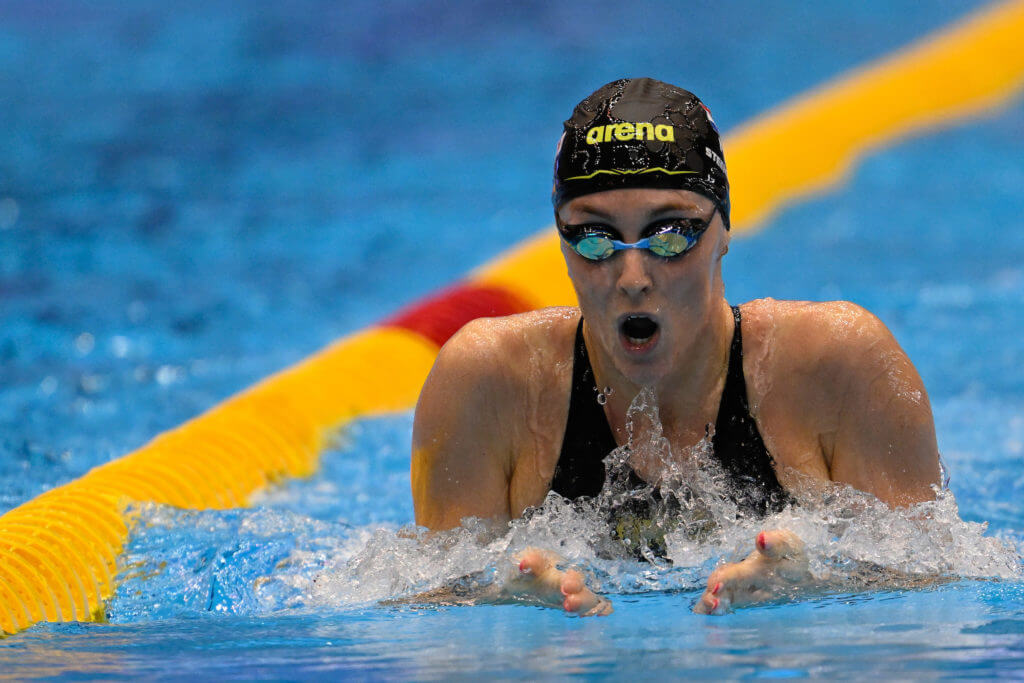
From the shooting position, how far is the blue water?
2.16m

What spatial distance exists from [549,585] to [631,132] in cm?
84

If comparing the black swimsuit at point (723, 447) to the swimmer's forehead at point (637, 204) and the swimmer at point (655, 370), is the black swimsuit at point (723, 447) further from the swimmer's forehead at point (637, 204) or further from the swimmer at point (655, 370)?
the swimmer's forehead at point (637, 204)

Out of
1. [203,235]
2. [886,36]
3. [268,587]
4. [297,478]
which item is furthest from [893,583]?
[886,36]

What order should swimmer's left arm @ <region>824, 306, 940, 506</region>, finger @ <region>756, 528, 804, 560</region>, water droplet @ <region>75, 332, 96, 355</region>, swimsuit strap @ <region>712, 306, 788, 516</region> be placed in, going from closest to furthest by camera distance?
finger @ <region>756, 528, 804, 560</region> → swimmer's left arm @ <region>824, 306, 940, 506</region> → swimsuit strap @ <region>712, 306, 788, 516</region> → water droplet @ <region>75, 332, 96, 355</region>

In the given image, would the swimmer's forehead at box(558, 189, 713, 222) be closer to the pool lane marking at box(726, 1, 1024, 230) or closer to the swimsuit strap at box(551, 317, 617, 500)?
the swimsuit strap at box(551, 317, 617, 500)

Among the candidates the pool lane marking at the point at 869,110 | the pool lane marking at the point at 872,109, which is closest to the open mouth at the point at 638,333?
the pool lane marking at the point at 869,110

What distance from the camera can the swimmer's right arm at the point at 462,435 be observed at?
2484mm

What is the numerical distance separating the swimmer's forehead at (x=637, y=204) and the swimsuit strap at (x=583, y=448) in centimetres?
38

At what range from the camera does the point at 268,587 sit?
307cm

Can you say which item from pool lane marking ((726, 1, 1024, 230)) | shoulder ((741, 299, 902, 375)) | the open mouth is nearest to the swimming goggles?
the open mouth

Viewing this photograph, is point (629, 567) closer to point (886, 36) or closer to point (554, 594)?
point (554, 594)

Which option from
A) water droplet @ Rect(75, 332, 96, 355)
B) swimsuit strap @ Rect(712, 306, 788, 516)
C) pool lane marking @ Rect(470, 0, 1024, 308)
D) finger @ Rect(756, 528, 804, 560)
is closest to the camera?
finger @ Rect(756, 528, 804, 560)

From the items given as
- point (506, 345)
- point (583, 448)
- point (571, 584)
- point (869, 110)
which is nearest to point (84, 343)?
point (506, 345)

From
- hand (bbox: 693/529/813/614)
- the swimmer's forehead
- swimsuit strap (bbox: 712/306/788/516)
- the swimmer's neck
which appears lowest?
hand (bbox: 693/529/813/614)
